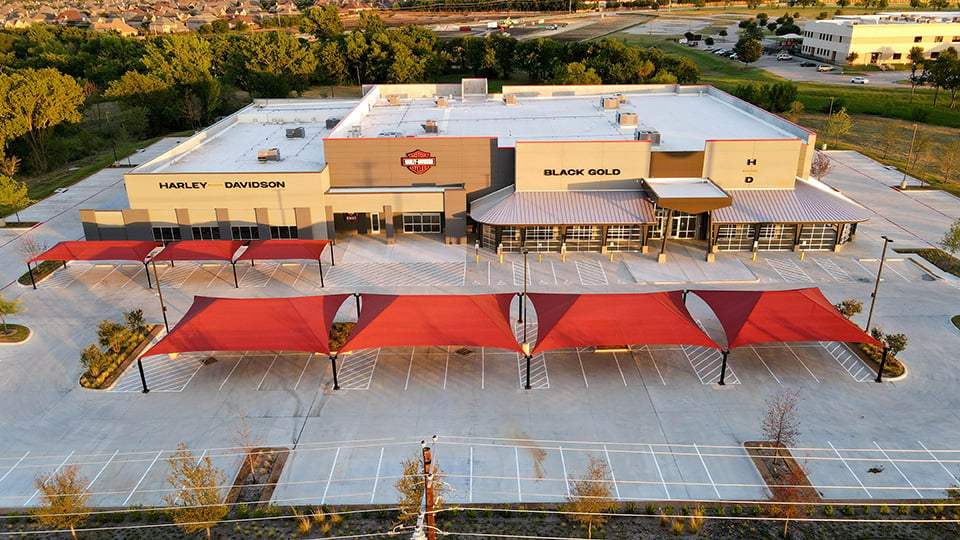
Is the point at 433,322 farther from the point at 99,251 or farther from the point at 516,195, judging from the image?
the point at 99,251

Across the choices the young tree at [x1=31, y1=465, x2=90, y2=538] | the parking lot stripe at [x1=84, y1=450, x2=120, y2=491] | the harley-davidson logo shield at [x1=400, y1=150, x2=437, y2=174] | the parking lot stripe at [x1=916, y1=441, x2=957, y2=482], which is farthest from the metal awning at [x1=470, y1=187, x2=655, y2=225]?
the young tree at [x1=31, y1=465, x2=90, y2=538]

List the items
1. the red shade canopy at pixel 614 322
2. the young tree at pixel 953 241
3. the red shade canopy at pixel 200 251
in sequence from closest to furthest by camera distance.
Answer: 1. the red shade canopy at pixel 614 322
2. the red shade canopy at pixel 200 251
3. the young tree at pixel 953 241

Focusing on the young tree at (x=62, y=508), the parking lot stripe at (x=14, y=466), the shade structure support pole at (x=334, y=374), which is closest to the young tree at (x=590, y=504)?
the shade structure support pole at (x=334, y=374)

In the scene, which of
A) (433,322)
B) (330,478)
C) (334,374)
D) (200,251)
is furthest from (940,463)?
(200,251)

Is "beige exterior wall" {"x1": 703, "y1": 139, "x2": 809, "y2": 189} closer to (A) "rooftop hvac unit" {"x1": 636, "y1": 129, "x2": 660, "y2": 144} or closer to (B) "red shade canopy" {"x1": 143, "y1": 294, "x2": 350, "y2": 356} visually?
(A) "rooftop hvac unit" {"x1": 636, "y1": 129, "x2": 660, "y2": 144}

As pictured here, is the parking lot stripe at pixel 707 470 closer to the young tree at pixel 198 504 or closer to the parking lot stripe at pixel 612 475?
the parking lot stripe at pixel 612 475

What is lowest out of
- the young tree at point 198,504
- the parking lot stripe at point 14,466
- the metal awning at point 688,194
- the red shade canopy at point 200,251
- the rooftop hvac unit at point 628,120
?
the parking lot stripe at point 14,466
